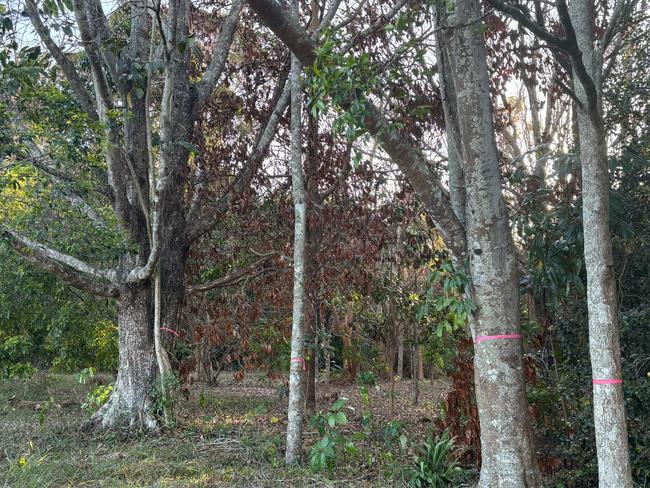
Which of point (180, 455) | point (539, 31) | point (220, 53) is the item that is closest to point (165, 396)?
point (180, 455)

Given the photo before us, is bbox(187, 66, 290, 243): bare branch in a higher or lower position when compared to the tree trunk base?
higher

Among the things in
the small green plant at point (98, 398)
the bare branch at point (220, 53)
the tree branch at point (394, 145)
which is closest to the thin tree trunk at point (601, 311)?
the tree branch at point (394, 145)

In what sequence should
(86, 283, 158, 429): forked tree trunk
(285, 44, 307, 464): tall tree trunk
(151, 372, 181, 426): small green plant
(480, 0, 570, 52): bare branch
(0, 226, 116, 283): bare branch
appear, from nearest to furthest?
(480, 0, 570, 52): bare branch → (285, 44, 307, 464): tall tree trunk → (0, 226, 116, 283): bare branch → (151, 372, 181, 426): small green plant → (86, 283, 158, 429): forked tree trunk

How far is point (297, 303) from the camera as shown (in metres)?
6.37

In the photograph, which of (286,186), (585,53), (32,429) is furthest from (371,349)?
(585,53)

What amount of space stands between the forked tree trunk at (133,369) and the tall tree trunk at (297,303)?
223cm

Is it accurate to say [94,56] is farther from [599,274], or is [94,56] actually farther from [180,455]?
[599,274]

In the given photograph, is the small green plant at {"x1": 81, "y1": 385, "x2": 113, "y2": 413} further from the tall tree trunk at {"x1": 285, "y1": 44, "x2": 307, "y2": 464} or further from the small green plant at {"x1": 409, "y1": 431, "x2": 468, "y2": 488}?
the small green plant at {"x1": 409, "y1": 431, "x2": 468, "y2": 488}

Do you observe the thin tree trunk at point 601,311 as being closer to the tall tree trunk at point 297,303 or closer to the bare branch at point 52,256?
the tall tree trunk at point 297,303

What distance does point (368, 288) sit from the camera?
8680 millimetres

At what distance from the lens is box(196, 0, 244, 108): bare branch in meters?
8.67

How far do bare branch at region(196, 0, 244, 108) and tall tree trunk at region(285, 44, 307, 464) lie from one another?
217 centimetres

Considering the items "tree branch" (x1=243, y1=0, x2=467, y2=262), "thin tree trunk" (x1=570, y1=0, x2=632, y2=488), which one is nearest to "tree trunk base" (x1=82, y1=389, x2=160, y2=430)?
"tree branch" (x1=243, y1=0, x2=467, y2=262)

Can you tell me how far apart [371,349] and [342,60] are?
28.8 feet
